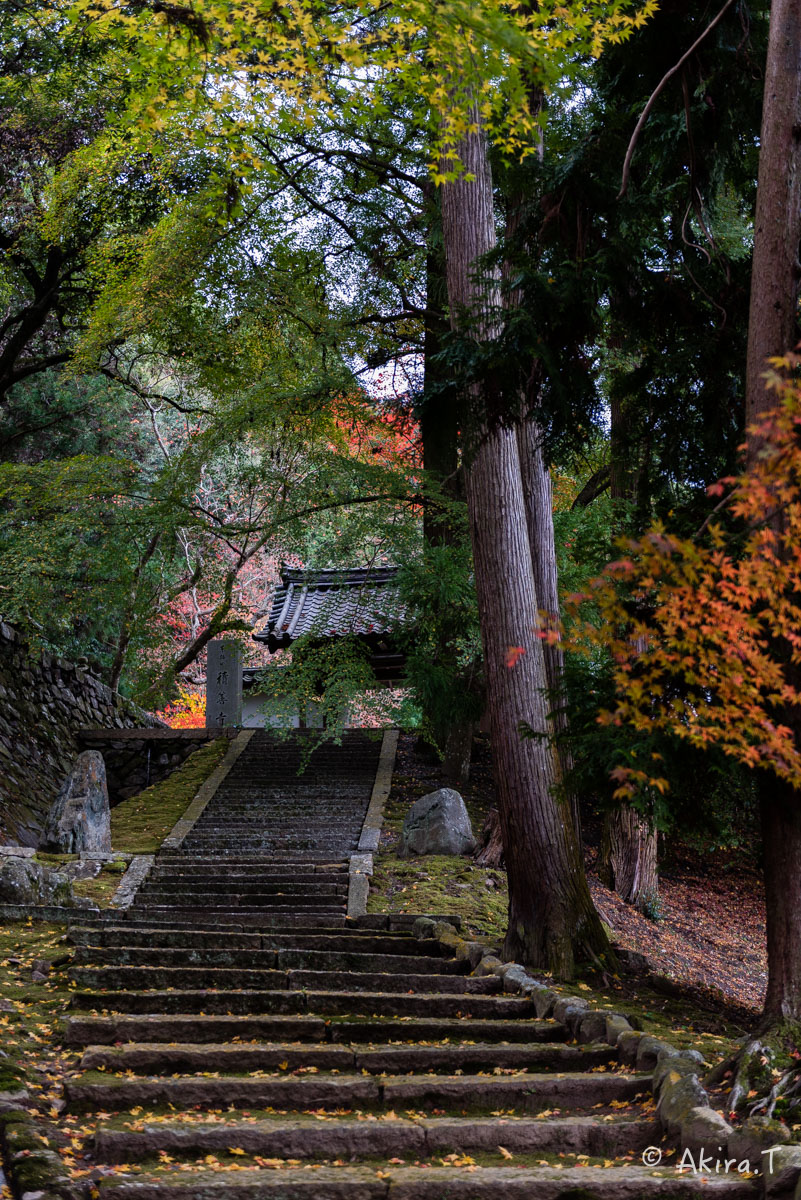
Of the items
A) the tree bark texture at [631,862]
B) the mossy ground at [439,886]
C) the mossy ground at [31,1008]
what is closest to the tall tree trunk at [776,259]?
the mossy ground at [439,886]

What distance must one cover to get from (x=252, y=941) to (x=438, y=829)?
4246 millimetres

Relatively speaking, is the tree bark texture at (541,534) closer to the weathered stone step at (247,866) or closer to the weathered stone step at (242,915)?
the weathered stone step at (242,915)

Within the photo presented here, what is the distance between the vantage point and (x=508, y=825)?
738 centimetres

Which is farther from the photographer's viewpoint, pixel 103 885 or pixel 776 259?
pixel 103 885

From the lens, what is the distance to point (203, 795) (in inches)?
561

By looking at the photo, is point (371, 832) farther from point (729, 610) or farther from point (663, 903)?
point (729, 610)

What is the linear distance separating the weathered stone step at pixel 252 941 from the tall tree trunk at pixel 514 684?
892 millimetres

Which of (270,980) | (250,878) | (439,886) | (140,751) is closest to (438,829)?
(439,886)

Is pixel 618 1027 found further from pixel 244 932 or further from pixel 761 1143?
pixel 244 932

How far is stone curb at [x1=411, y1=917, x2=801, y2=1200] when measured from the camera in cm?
346

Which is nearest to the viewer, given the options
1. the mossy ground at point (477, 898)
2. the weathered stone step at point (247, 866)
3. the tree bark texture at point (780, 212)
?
the tree bark texture at point (780, 212)

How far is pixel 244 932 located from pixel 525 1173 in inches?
176

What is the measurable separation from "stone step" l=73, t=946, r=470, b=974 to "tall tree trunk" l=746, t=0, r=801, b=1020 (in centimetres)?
273

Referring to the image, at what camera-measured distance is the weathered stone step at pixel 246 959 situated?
674cm
